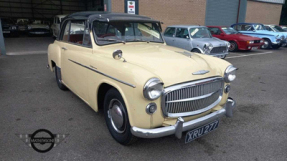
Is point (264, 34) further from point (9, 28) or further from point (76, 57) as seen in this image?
point (9, 28)

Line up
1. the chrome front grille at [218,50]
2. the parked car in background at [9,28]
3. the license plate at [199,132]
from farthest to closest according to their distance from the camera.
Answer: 1. the parked car in background at [9,28]
2. the chrome front grille at [218,50]
3. the license plate at [199,132]

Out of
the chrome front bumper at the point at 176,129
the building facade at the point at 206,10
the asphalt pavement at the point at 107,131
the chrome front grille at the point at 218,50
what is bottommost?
the asphalt pavement at the point at 107,131

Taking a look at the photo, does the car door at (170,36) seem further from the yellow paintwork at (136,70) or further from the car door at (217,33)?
the yellow paintwork at (136,70)

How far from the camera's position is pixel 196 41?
8.71 meters

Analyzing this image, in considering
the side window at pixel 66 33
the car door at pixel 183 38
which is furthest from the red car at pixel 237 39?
the side window at pixel 66 33

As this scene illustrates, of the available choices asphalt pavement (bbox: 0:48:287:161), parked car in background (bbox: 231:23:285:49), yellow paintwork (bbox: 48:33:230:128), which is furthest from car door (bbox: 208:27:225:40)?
yellow paintwork (bbox: 48:33:230:128)

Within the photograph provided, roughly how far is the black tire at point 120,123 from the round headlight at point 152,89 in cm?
46

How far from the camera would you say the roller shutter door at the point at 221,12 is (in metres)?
17.7

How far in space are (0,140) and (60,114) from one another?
1034mm

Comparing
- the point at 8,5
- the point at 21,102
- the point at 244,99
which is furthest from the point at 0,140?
the point at 8,5

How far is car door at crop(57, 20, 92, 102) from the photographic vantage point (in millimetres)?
3490

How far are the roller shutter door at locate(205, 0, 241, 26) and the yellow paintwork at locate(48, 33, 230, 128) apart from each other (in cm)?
1560

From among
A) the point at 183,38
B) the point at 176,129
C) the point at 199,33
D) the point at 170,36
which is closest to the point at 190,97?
the point at 176,129

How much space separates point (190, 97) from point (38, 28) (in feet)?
60.6
